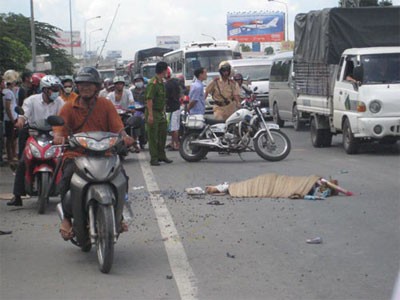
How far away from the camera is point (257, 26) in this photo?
85938mm

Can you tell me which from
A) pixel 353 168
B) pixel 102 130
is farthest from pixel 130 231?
pixel 353 168

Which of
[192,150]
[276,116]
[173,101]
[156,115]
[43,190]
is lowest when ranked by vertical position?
[276,116]

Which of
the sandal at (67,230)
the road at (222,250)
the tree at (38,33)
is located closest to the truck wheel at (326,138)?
the road at (222,250)

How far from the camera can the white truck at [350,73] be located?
15320 mm

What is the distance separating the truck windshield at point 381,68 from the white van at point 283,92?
7624mm

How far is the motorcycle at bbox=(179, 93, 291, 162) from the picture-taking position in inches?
591

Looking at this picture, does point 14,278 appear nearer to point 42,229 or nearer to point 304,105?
point 42,229

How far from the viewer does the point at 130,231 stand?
8570mm

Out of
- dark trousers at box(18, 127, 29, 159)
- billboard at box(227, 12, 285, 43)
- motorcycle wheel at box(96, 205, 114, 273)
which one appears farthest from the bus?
billboard at box(227, 12, 285, 43)

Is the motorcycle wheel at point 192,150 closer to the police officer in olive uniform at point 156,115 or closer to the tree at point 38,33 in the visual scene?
the police officer in olive uniform at point 156,115

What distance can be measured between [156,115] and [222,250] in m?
7.73

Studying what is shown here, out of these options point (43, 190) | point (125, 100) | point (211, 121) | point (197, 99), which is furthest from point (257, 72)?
point (43, 190)

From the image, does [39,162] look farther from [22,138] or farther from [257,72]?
[257,72]

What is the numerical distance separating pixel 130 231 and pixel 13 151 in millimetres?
8377
